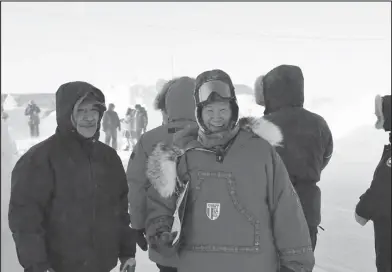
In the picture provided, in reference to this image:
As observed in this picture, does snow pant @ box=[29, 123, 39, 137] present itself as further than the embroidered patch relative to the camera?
Yes

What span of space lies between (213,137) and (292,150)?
3.49ft

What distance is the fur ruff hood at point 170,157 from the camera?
231cm

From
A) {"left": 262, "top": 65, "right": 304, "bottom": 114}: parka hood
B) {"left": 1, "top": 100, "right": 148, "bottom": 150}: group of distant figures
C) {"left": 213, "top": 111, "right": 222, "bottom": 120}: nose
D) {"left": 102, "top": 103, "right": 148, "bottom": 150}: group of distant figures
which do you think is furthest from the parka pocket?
{"left": 102, "top": 103, "right": 148, "bottom": 150}: group of distant figures

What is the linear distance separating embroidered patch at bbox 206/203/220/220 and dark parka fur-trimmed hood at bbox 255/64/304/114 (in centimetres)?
125

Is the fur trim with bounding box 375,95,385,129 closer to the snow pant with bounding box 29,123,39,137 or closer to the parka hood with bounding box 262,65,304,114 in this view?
the parka hood with bounding box 262,65,304,114

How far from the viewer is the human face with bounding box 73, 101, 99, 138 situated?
2555 mm

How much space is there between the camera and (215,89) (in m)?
2.28

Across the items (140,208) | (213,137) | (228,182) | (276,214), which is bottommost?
(140,208)

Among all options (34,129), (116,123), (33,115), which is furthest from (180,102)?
(34,129)

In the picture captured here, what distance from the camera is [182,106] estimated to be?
127 inches

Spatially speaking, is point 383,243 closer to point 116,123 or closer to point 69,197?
point 69,197

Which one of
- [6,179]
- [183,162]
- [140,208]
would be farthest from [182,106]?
[6,179]

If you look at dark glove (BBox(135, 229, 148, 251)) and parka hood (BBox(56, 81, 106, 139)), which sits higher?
parka hood (BBox(56, 81, 106, 139))

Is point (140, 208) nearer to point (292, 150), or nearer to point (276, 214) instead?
point (292, 150)
